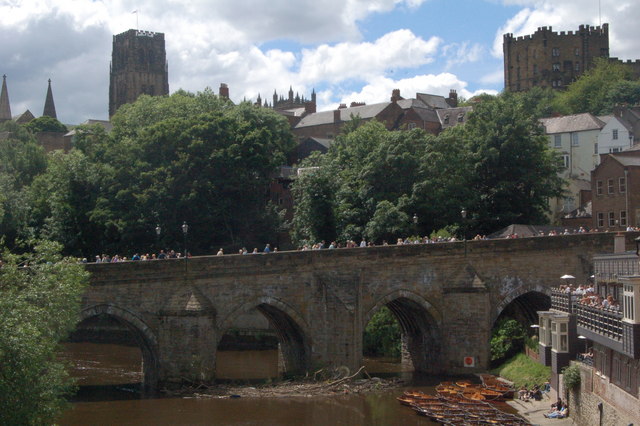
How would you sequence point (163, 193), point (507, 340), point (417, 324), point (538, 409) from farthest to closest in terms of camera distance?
point (163, 193) < point (417, 324) < point (507, 340) < point (538, 409)

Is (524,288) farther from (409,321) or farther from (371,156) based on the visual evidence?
(371,156)

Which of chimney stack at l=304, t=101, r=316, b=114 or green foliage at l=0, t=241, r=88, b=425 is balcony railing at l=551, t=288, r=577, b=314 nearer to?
green foliage at l=0, t=241, r=88, b=425

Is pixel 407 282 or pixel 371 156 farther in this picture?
pixel 371 156

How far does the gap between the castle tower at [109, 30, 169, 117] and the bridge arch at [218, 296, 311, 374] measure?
98423 millimetres

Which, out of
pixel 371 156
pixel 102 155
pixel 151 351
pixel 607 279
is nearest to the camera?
pixel 607 279

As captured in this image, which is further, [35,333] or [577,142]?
[577,142]

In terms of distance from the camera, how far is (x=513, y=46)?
443ft

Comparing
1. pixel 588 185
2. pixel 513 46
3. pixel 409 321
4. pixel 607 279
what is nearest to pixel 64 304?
pixel 607 279

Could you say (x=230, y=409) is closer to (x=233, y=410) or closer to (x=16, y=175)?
(x=233, y=410)

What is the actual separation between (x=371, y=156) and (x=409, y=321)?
16286 millimetres

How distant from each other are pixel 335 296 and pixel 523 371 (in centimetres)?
919

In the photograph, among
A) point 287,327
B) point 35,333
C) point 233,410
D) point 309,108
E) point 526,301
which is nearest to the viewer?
point 35,333

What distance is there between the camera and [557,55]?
132 meters

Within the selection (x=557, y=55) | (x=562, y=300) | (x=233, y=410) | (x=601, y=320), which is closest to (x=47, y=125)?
(x=557, y=55)
